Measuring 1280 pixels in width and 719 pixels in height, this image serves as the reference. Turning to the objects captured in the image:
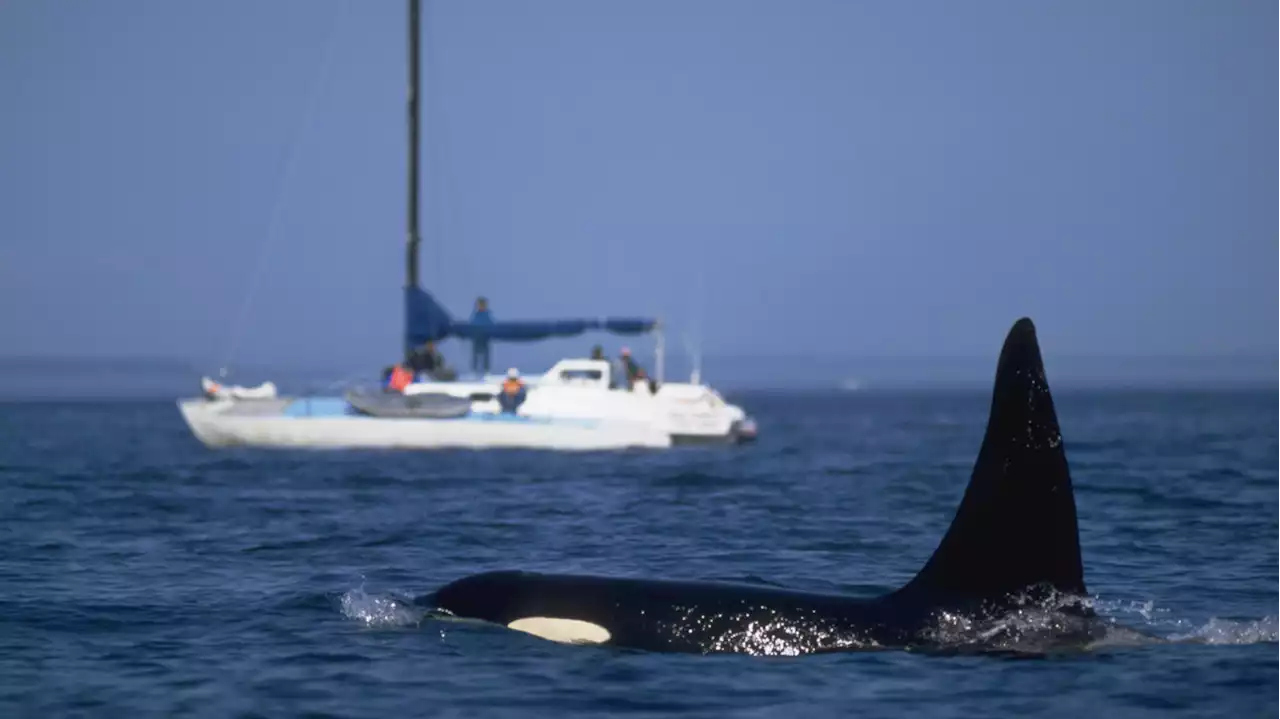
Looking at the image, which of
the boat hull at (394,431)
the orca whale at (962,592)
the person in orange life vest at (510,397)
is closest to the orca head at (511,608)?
the orca whale at (962,592)

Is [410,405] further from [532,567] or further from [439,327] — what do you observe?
[532,567]

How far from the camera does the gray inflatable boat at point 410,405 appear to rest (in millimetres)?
35625

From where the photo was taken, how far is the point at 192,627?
1169 centimetres

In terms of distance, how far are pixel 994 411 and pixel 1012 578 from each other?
0.97 meters

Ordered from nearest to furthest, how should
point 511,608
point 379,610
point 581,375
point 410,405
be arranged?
point 511,608, point 379,610, point 410,405, point 581,375

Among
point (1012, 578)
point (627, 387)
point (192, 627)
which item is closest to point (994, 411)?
point (1012, 578)

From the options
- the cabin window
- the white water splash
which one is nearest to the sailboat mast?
the cabin window

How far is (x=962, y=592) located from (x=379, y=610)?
419 cm

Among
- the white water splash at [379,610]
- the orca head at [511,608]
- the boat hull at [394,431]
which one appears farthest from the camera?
the boat hull at [394,431]

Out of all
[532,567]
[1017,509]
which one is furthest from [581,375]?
[1017,509]

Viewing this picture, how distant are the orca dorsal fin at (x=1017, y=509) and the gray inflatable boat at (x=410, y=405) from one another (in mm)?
26314

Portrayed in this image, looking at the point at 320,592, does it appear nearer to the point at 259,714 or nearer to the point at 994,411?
the point at 259,714

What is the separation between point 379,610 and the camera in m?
11.9

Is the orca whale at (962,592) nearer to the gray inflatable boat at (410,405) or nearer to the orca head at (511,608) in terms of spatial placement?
the orca head at (511,608)
